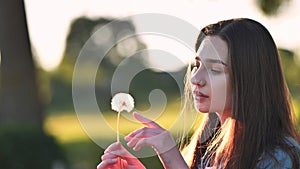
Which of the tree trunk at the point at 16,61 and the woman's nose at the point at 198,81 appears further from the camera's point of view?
the tree trunk at the point at 16,61

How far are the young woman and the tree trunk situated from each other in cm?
643

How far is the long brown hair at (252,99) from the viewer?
8.41 ft

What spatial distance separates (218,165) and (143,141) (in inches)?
13.6

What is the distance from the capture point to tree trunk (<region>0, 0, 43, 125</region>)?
29.4 feet

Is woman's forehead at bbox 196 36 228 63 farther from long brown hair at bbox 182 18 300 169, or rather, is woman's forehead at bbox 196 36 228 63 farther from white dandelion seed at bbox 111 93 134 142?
white dandelion seed at bbox 111 93 134 142

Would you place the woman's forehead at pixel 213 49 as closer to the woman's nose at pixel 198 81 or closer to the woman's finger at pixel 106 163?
the woman's nose at pixel 198 81

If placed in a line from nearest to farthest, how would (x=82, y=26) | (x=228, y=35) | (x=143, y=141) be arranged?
(x=143, y=141) → (x=228, y=35) → (x=82, y=26)

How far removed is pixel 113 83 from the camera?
2902 millimetres

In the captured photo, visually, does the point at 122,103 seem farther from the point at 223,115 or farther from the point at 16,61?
the point at 16,61

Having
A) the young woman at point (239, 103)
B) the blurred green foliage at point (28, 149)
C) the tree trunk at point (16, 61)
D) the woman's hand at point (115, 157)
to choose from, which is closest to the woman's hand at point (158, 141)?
the young woman at point (239, 103)

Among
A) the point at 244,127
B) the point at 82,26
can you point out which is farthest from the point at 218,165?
the point at 82,26

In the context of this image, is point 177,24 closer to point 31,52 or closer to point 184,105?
point 184,105

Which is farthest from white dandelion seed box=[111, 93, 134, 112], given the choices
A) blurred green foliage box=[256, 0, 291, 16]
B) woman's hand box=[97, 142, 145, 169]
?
blurred green foliage box=[256, 0, 291, 16]

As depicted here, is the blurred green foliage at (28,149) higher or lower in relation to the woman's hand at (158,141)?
lower
